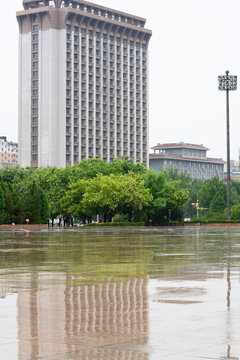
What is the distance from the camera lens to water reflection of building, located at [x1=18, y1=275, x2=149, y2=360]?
20.5ft

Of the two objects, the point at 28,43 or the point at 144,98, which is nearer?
the point at 28,43

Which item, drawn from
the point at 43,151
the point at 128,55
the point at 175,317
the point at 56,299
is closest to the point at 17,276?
the point at 56,299

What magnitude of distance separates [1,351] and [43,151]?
159 metres

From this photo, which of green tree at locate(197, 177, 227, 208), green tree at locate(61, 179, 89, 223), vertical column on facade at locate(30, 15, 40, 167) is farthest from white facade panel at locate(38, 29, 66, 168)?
green tree at locate(61, 179, 89, 223)

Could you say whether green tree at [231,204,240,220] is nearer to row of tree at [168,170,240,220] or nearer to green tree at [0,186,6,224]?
row of tree at [168,170,240,220]

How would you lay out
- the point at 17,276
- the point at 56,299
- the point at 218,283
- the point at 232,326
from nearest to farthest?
the point at 232,326
the point at 56,299
the point at 218,283
the point at 17,276

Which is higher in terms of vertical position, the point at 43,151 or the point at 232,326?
the point at 43,151

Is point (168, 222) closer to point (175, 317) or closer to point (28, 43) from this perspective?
point (175, 317)

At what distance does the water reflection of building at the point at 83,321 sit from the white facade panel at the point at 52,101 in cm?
→ 15356

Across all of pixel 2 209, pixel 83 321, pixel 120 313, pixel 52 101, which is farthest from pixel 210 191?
pixel 83 321

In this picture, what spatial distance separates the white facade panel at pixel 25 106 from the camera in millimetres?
165875

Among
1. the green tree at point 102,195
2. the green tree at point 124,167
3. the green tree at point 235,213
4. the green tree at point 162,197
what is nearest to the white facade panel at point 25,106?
the green tree at point 124,167

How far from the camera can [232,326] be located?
7.45 meters

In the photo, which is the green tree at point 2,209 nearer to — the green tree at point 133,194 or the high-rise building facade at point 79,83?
the green tree at point 133,194
